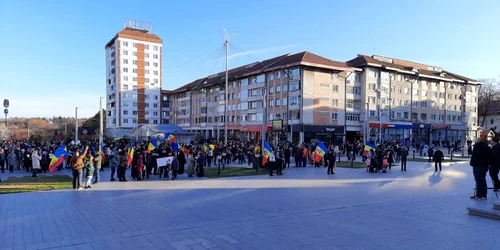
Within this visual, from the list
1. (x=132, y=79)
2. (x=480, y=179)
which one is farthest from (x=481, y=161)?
(x=132, y=79)

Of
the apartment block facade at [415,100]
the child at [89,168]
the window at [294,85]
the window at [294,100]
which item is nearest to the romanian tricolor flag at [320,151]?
the child at [89,168]

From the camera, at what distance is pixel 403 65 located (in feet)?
239

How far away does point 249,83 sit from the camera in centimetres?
6500

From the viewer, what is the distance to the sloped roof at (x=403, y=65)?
61.2m

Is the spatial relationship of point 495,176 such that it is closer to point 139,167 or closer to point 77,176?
point 139,167

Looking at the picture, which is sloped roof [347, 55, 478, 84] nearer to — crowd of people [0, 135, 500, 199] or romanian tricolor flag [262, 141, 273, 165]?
crowd of people [0, 135, 500, 199]

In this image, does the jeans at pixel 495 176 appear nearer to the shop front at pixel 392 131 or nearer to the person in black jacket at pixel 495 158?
the person in black jacket at pixel 495 158

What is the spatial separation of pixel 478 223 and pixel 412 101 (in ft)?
216

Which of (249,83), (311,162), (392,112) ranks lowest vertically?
(311,162)

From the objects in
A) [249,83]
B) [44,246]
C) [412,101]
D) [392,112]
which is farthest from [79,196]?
[412,101]

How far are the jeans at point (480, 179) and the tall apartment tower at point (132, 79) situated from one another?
7989 cm

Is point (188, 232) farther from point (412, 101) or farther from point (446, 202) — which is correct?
point (412, 101)

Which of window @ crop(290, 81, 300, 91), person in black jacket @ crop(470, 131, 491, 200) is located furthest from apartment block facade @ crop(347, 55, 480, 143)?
person in black jacket @ crop(470, 131, 491, 200)

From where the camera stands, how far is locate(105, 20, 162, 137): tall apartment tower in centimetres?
8450
